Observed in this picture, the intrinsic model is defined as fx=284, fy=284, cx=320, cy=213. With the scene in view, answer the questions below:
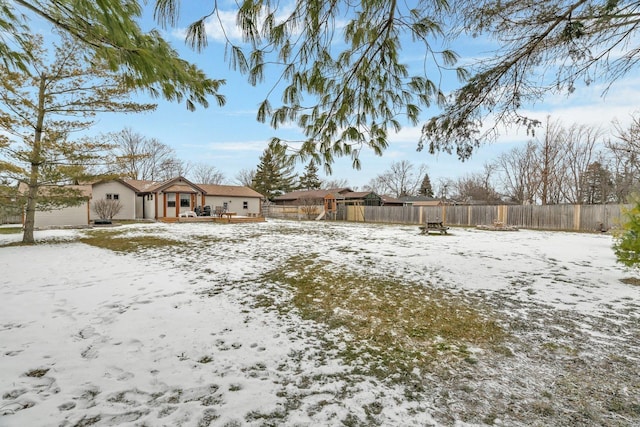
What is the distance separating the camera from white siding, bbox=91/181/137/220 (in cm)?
2137

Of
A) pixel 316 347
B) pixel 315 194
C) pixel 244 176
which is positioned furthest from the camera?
pixel 244 176

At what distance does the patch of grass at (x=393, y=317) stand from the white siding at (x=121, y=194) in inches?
875

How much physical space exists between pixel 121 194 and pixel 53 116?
14.9 meters

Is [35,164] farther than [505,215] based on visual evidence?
No

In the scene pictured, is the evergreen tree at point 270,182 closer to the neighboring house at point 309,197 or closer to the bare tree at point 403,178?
the neighboring house at point 309,197

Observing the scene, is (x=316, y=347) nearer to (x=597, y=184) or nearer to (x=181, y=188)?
(x=181, y=188)

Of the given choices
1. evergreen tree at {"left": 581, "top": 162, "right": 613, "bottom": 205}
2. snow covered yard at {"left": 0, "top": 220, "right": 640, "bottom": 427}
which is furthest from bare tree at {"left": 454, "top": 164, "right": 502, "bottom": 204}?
snow covered yard at {"left": 0, "top": 220, "right": 640, "bottom": 427}

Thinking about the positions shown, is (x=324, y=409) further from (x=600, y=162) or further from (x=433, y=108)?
(x=600, y=162)

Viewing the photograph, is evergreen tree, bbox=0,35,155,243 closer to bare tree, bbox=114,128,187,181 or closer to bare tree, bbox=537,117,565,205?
bare tree, bbox=114,128,187,181

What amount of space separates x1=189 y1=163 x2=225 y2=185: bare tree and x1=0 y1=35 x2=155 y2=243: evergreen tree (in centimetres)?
3608

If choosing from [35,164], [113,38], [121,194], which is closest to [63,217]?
[121,194]

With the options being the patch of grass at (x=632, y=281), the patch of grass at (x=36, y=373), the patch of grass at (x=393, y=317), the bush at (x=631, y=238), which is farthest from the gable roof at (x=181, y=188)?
the patch of grass at (x=632, y=281)

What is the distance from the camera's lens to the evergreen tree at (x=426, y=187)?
47.5 m

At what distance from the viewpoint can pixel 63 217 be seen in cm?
1678
